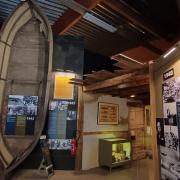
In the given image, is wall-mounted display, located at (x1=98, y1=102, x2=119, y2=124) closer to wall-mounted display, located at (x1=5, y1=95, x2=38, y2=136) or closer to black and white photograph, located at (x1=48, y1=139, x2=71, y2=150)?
black and white photograph, located at (x1=48, y1=139, x2=71, y2=150)

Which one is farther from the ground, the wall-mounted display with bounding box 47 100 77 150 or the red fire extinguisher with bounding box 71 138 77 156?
the wall-mounted display with bounding box 47 100 77 150

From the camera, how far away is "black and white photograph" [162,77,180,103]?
2.26m

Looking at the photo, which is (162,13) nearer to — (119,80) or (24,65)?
(119,80)

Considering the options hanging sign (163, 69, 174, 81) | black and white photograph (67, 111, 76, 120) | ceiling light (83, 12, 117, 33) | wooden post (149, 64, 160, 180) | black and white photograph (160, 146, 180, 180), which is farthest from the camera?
black and white photograph (67, 111, 76, 120)

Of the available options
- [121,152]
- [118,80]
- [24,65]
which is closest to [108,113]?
[121,152]

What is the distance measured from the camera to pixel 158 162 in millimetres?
2732

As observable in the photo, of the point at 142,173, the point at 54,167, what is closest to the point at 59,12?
the point at 54,167

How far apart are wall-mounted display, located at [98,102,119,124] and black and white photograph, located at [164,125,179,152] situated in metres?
3.73

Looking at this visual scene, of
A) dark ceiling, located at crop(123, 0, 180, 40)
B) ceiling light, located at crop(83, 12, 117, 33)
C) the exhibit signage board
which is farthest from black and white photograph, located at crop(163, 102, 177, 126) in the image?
ceiling light, located at crop(83, 12, 117, 33)

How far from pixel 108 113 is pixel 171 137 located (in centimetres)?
416

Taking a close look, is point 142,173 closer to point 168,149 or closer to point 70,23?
point 168,149

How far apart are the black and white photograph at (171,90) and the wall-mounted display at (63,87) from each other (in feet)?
11.2

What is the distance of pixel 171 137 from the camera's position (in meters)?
2.34

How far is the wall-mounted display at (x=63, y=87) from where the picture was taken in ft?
18.2
